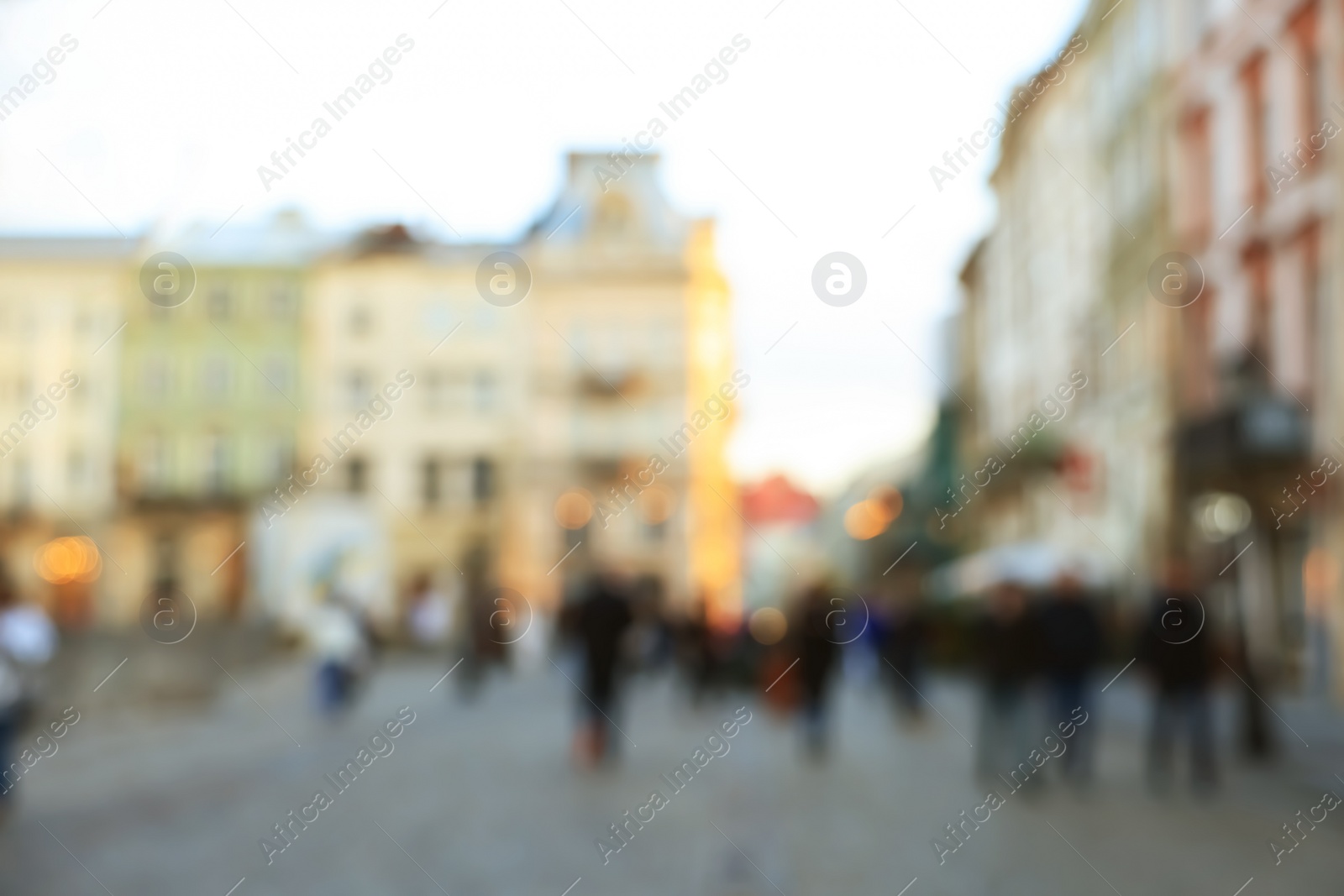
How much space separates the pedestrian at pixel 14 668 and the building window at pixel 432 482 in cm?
5019

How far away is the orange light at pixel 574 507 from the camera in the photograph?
2320 inches

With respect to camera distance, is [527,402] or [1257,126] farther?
[527,402]

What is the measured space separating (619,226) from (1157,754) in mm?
50897

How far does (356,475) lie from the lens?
6066 cm

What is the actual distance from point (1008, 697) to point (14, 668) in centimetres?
795

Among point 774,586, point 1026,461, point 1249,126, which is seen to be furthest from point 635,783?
point 774,586

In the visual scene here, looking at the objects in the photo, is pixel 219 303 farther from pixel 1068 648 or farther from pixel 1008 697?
pixel 1068 648

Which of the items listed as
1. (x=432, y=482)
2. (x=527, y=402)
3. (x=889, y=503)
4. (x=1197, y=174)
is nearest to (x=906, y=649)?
(x=1197, y=174)

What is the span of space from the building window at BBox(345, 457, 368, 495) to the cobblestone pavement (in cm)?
4143

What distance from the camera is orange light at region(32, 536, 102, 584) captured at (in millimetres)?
61531

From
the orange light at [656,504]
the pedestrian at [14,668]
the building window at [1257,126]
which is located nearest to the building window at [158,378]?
the orange light at [656,504]

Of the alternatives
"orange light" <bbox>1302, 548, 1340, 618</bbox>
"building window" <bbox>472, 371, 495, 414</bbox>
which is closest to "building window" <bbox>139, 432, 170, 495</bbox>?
"building window" <bbox>472, 371, 495, 414</bbox>

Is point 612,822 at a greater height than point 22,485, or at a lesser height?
lesser

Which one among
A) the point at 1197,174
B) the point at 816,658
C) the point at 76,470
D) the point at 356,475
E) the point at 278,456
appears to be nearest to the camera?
the point at 816,658
